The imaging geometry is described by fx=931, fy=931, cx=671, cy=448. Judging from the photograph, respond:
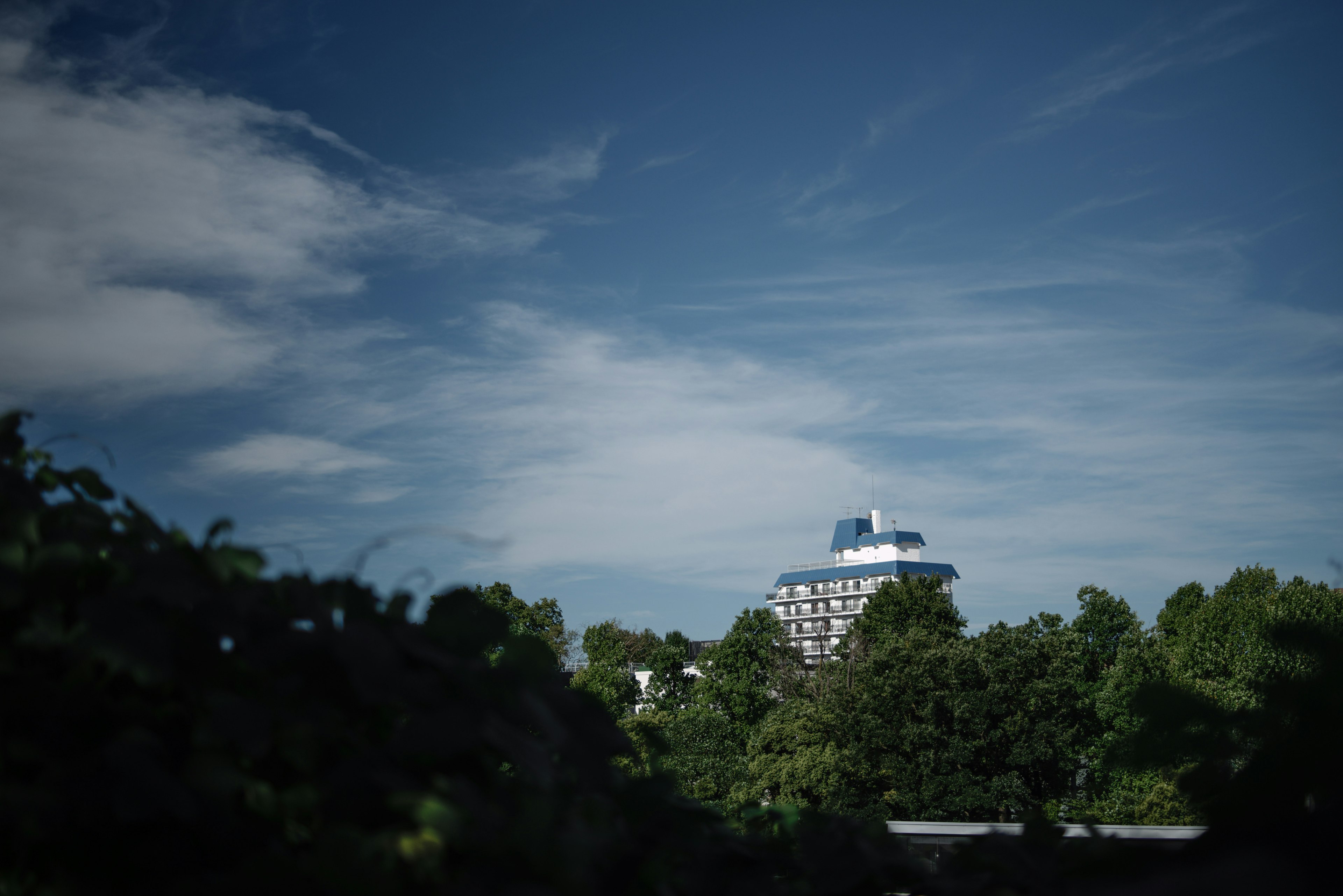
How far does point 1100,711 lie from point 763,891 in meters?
42.3

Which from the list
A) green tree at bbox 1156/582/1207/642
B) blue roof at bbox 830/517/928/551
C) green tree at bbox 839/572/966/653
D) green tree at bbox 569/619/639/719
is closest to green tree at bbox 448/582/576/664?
green tree at bbox 569/619/639/719

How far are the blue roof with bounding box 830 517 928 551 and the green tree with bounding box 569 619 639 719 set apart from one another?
4702 centimetres

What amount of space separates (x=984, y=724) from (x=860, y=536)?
209ft

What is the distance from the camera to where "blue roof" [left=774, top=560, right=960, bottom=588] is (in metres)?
92.5

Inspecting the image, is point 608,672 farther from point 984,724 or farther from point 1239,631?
point 1239,631

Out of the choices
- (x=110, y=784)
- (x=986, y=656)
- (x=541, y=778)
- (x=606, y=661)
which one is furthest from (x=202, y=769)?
(x=606, y=661)

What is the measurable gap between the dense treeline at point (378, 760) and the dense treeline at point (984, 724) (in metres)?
32.5

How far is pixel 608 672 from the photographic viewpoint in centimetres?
4938

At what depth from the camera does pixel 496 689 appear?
1.05 meters

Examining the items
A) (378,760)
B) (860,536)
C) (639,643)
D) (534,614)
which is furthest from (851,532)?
(378,760)

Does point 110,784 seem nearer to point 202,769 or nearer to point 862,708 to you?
point 202,769

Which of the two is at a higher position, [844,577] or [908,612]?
[844,577]

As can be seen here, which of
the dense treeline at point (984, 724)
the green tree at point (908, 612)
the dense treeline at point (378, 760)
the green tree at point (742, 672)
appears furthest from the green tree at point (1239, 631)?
the dense treeline at point (378, 760)

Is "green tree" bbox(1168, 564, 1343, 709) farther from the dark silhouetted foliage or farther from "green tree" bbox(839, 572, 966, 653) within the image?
the dark silhouetted foliage
